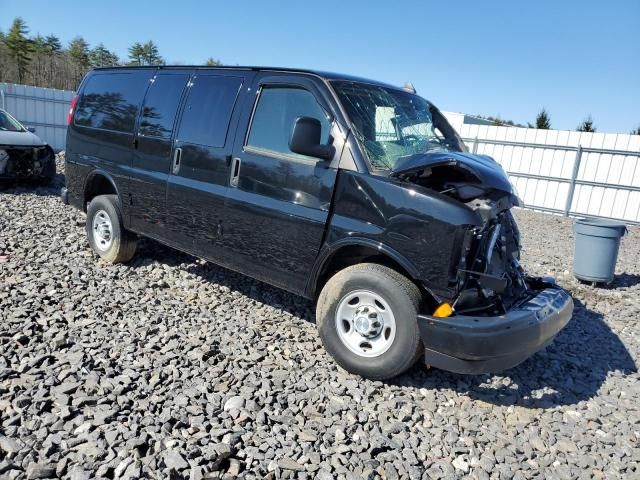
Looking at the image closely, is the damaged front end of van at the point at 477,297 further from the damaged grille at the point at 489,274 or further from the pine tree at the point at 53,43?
the pine tree at the point at 53,43

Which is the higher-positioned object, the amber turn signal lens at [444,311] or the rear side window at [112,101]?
the rear side window at [112,101]

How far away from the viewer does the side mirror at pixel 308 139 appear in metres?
3.47

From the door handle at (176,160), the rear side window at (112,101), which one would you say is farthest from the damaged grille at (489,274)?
the rear side window at (112,101)

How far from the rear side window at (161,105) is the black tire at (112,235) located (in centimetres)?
101

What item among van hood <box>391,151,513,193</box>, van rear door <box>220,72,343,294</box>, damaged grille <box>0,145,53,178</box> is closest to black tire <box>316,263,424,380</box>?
van rear door <box>220,72,343,294</box>

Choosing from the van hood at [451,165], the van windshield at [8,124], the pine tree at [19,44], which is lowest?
the van windshield at [8,124]

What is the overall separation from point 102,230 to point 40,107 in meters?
13.8

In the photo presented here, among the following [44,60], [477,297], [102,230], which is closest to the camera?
[477,297]

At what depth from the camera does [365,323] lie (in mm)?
3568

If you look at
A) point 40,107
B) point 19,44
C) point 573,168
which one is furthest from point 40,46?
point 573,168

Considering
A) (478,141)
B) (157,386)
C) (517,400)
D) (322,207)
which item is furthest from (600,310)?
(478,141)

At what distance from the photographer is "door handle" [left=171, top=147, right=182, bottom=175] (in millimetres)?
4680

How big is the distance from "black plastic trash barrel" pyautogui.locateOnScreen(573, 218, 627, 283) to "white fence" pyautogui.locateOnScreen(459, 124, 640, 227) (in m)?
7.64

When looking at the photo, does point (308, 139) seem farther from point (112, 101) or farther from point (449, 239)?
point (112, 101)
